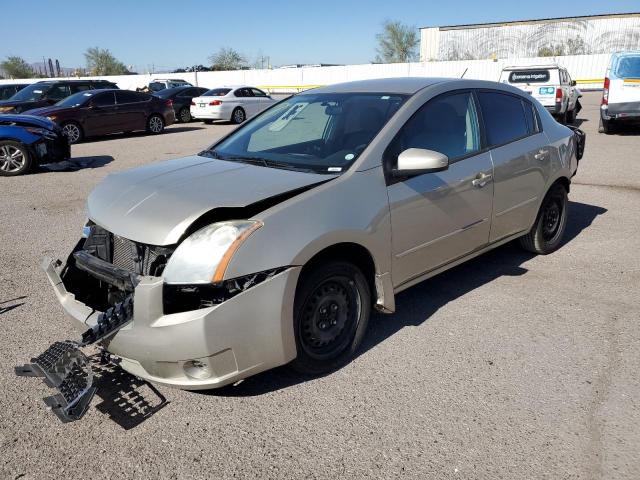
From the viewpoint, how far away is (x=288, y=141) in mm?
4172

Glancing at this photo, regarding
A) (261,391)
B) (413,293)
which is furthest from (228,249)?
(413,293)

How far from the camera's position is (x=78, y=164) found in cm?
1163

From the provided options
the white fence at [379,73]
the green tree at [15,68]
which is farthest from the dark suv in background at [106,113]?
the green tree at [15,68]

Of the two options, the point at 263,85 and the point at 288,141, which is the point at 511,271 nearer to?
the point at 288,141

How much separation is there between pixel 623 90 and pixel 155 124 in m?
13.4

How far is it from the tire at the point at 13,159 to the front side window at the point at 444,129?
910 cm

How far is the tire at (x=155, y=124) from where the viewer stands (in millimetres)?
17406

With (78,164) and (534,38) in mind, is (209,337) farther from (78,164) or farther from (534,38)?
(534,38)

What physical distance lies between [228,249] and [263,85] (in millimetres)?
45904

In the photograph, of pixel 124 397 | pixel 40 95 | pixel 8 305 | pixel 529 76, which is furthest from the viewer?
pixel 40 95

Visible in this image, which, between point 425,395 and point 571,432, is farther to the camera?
point 425,395

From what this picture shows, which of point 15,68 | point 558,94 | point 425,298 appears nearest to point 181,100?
point 558,94

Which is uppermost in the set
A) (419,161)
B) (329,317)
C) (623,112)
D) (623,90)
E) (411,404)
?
(623,90)

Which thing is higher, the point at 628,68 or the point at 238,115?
the point at 628,68
